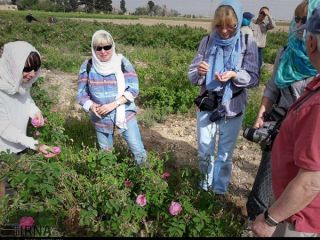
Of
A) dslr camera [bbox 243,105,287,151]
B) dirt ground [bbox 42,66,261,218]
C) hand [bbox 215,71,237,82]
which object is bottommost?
dirt ground [bbox 42,66,261,218]

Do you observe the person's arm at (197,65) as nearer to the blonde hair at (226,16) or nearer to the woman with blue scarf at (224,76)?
the woman with blue scarf at (224,76)

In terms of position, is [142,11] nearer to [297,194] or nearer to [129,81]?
[129,81]

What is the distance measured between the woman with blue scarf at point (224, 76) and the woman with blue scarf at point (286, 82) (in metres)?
→ 0.26

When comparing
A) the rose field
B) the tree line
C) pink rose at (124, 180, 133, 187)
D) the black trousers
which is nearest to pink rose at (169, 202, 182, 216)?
the rose field

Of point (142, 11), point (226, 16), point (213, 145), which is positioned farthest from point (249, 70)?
point (142, 11)

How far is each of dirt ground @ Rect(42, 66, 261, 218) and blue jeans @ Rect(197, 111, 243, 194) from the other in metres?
0.34

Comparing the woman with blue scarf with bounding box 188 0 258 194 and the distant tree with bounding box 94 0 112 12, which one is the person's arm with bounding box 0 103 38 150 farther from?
the distant tree with bounding box 94 0 112 12

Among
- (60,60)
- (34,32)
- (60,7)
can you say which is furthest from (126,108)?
(60,7)

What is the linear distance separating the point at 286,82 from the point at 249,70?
46 centimetres

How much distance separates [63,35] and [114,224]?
13436 millimetres

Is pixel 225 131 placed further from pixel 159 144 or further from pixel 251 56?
pixel 159 144

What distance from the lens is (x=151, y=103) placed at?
5.98 metres

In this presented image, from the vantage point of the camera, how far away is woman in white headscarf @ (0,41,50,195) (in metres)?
2.45

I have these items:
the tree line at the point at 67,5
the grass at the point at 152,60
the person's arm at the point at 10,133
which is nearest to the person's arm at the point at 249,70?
the person's arm at the point at 10,133
